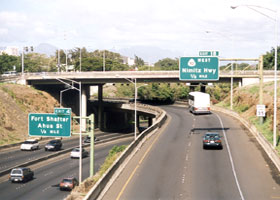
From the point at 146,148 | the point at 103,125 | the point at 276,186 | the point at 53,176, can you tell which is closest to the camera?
the point at 276,186

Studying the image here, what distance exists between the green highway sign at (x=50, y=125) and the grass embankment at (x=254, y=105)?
61.7ft

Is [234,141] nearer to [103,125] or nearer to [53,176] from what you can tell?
[53,176]

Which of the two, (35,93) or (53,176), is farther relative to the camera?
(35,93)

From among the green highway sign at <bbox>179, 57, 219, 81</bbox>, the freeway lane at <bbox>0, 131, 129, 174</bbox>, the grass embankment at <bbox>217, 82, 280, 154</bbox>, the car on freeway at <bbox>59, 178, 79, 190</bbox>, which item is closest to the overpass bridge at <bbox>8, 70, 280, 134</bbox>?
the grass embankment at <bbox>217, 82, 280, 154</bbox>

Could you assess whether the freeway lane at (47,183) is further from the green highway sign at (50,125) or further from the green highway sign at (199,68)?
the green highway sign at (199,68)

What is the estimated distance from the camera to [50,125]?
1323 inches

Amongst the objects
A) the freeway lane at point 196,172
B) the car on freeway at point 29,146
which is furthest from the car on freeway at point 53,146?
the freeway lane at point 196,172

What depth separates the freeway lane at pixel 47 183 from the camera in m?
36.1

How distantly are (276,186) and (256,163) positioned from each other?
7.32 meters

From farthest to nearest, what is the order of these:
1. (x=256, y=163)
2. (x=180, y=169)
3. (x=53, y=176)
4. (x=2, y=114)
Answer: (x=2, y=114) < (x=53, y=176) < (x=256, y=163) < (x=180, y=169)

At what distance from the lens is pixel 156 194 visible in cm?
2530

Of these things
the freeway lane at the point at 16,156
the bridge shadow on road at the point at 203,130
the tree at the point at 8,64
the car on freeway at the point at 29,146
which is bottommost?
the freeway lane at the point at 16,156

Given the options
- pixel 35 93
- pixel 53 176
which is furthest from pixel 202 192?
pixel 35 93

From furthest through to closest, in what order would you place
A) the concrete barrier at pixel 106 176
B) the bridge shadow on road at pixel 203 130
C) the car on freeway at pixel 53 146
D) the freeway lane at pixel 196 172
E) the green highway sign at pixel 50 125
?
the car on freeway at pixel 53 146
the bridge shadow on road at pixel 203 130
the green highway sign at pixel 50 125
the freeway lane at pixel 196 172
the concrete barrier at pixel 106 176
